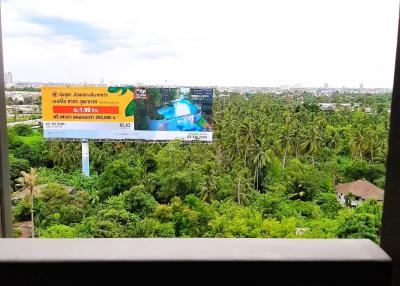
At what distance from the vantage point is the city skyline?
8727 millimetres

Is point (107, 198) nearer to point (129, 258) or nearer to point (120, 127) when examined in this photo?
point (120, 127)

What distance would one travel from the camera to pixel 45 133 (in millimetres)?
8898

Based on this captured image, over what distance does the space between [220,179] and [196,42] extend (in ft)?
11.3

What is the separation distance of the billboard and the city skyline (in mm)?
365

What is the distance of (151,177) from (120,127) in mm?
1481

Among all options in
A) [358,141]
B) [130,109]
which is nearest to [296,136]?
[358,141]

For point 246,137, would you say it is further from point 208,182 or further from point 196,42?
point 196,42

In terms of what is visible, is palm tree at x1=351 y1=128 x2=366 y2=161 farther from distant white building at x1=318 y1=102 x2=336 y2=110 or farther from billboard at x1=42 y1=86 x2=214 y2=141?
billboard at x1=42 y1=86 x2=214 y2=141

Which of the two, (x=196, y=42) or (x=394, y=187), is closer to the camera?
(x=394, y=187)

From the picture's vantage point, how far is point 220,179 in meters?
9.51

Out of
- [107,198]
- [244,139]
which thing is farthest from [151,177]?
[244,139]

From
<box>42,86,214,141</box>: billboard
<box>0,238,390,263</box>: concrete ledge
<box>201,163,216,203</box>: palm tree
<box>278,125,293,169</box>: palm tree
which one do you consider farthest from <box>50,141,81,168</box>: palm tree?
<box>0,238,390,263</box>: concrete ledge

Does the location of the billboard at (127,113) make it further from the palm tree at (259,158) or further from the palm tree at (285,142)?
the palm tree at (285,142)
